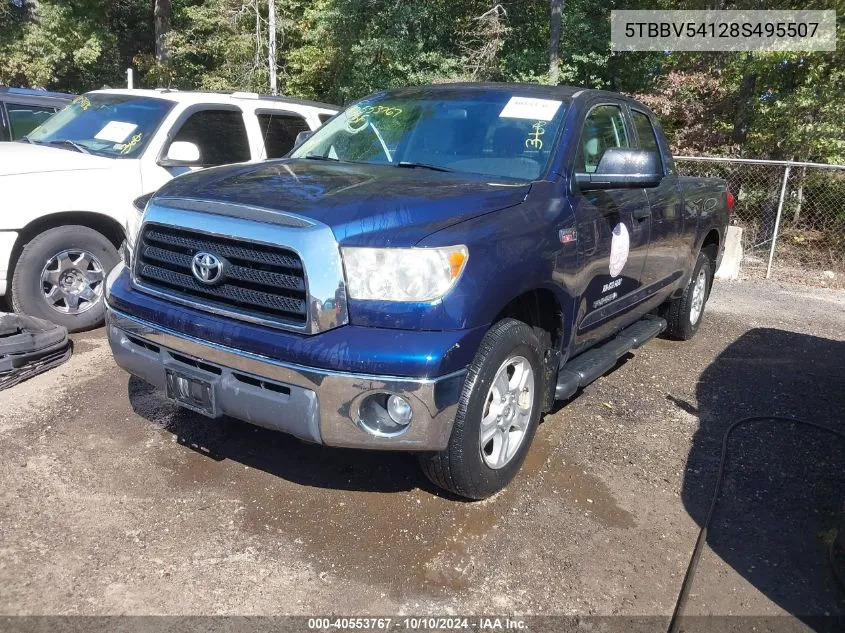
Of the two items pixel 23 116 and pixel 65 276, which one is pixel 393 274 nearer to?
pixel 65 276

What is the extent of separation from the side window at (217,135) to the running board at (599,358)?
3591 millimetres

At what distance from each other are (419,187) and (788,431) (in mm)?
2942

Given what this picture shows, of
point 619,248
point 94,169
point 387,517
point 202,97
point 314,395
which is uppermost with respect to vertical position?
point 202,97

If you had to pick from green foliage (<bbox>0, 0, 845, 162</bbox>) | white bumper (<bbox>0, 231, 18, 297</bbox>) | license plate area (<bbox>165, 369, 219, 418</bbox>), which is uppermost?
green foliage (<bbox>0, 0, 845, 162</bbox>)

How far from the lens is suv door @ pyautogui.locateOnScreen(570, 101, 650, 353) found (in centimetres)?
378

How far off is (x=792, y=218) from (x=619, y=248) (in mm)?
8585

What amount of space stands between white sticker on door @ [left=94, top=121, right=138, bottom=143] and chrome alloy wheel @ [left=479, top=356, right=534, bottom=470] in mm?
4112

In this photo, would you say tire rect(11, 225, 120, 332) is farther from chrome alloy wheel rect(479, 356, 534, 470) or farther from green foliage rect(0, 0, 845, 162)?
green foliage rect(0, 0, 845, 162)

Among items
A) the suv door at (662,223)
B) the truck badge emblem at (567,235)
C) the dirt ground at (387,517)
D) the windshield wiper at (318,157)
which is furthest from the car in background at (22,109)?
the truck badge emblem at (567,235)

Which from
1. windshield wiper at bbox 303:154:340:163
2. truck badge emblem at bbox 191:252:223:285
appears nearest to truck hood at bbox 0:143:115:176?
windshield wiper at bbox 303:154:340:163

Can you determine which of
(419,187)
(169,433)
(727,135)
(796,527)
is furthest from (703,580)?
(727,135)

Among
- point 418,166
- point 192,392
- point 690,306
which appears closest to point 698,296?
point 690,306

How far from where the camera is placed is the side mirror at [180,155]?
18.3 feet

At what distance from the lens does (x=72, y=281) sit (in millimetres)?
5371
